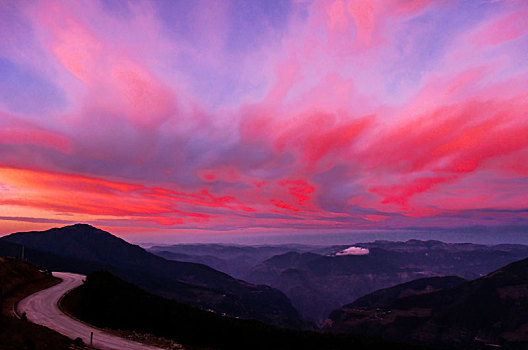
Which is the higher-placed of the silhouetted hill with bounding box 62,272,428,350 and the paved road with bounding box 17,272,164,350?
the paved road with bounding box 17,272,164,350

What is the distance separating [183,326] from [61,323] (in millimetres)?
19072

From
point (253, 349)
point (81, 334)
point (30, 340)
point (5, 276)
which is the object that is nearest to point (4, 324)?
point (30, 340)

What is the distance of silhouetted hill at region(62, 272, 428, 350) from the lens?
177ft

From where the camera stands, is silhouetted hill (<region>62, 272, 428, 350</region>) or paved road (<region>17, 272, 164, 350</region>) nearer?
paved road (<region>17, 272, 164, 350</region>)

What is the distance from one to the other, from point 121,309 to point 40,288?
36.9 meters

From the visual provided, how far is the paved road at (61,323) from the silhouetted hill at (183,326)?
123 inches

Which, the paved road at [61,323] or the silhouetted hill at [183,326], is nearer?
the paved road at [61,323]

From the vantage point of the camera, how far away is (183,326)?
57.8 meters

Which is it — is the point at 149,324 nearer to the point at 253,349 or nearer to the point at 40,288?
the point at 253,349

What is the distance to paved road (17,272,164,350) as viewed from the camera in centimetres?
4231

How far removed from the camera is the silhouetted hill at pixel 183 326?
53.8m

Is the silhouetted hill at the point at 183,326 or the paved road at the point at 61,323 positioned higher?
the paved road at the point at 61,323

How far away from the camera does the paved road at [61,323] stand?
4231 cm

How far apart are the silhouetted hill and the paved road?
10.2 feet
